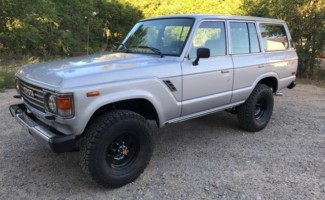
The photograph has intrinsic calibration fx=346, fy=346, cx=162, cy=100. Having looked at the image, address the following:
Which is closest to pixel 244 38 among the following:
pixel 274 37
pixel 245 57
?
pixel 245 57

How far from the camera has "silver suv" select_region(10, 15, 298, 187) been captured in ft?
10.9

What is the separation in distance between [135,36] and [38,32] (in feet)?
32.8

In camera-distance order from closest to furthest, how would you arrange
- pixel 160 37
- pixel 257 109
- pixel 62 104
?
pixel 62 104
pixel 160 37
pixel 257 109

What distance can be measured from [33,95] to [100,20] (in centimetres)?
1419

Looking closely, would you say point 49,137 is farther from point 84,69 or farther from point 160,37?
point 160,37

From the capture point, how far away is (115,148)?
3.71 meters

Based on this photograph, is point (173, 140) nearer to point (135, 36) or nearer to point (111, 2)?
point (135, 36)

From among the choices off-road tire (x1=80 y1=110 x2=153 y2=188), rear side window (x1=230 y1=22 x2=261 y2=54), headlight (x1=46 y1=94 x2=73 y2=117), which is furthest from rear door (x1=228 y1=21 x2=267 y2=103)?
headlight (x1=46 y1=94 x2=73 y2=117)

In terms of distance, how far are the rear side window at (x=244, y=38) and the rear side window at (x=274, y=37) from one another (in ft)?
0.72

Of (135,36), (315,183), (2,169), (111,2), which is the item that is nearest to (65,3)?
(111,2)

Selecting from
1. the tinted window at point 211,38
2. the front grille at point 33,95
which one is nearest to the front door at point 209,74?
the tinted window at point 211,38

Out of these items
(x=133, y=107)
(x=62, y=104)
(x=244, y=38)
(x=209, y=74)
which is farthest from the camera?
(x=244, y=38)

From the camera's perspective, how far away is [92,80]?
3324 millimetres

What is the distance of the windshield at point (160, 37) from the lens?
4.34 metres
